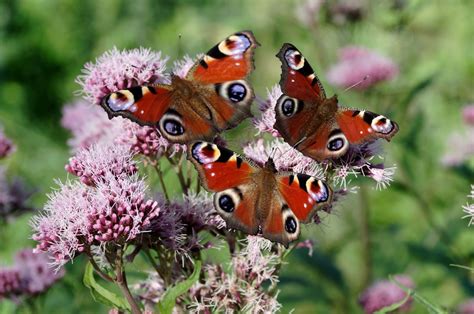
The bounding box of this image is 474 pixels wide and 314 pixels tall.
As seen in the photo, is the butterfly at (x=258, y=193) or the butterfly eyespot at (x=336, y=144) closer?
the butterfly at (x=258, y=193)

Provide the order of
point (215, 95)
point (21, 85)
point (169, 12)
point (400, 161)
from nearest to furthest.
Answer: point (215, 95) → point (400, 161) → point (21, 85) → point (169, 12)

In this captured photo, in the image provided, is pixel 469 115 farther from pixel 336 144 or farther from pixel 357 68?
pixel 336 144

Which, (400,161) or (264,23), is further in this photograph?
(264,23)

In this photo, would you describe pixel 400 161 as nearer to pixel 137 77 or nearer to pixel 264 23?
pixel 137 77

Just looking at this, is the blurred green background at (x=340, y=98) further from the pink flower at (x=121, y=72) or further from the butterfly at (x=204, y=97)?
the pink flower at (x=121, y=72)

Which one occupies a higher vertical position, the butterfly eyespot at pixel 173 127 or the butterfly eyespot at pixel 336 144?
the butterfly eyespot at pixel 173 127

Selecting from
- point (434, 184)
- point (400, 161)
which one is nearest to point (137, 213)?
point (400, 161)

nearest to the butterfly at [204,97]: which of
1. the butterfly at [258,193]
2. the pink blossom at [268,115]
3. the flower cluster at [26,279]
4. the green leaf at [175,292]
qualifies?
the pink blossom at [268,115]
